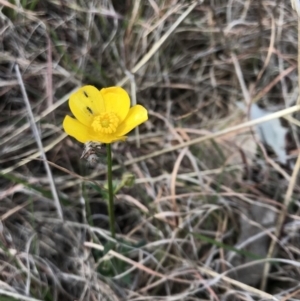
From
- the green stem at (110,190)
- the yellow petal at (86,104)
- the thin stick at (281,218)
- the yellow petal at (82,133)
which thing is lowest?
the thin stick at (281,218)

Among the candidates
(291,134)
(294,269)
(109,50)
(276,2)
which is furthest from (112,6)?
(294,269)

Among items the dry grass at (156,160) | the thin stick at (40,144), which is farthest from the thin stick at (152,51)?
the thin stick at (40,144)

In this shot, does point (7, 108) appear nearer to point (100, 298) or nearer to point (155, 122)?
point (155, 122)

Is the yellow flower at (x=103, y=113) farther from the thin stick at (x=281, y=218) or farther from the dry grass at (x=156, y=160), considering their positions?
the thin stick at (x=281, y=218)

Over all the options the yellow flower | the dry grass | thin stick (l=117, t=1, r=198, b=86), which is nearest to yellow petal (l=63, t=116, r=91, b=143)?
the yellow flower

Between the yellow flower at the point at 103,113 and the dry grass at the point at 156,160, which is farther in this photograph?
the dry grass at the point at 156,160

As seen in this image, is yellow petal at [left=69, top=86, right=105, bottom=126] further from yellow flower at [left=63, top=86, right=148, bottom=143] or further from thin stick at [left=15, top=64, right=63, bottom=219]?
thin stick at [left=15, top=64, right=63, bottom=219]
